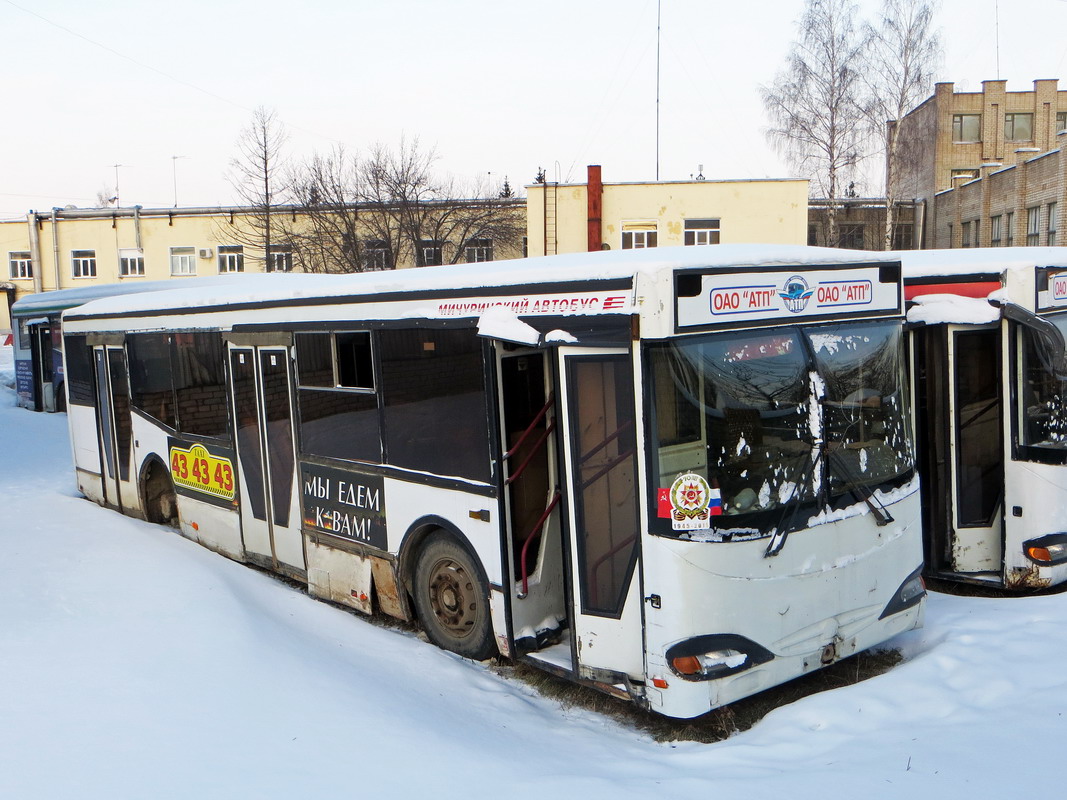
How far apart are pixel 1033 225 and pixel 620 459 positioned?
125ft

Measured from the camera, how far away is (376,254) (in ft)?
131

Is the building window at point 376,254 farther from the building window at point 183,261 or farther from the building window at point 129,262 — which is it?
the building window at point 129,262

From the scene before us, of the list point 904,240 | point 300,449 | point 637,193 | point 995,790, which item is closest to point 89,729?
point 300,449

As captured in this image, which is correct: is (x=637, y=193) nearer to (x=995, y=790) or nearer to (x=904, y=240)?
(x=904, y=240)

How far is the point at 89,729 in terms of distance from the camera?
15.1ft

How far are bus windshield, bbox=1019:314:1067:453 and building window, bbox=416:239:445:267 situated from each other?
33496 millimetres

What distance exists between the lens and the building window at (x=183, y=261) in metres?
44.8

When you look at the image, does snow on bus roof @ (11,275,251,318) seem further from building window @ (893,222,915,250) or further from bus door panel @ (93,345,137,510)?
building window @ (893,222,915,250)

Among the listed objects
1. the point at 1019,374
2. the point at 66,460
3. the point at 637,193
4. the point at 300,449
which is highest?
the point at 637,193

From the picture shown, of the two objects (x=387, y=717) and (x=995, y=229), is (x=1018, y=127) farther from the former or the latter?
(x=387, y=717)

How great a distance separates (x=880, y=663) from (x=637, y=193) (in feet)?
96.5

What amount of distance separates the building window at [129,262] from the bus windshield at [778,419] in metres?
44.9

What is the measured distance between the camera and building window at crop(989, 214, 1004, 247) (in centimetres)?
4112

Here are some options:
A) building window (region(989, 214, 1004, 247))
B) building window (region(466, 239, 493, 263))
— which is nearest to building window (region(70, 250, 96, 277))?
building window (region(466, 239, 493, 263))
